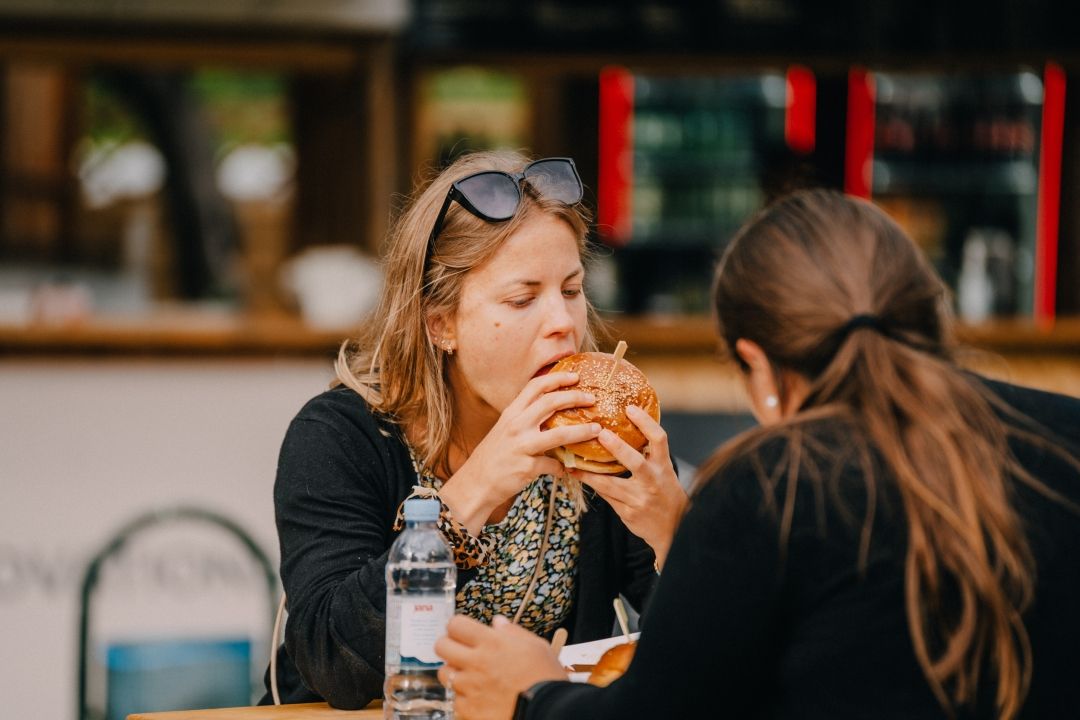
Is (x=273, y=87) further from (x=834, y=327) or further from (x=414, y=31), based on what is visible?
(x=834, y=327)

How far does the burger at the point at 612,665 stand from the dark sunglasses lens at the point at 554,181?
86cm

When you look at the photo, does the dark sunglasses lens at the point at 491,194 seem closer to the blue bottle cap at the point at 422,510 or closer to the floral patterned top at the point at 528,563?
the floral patterned top at the point at 528,563

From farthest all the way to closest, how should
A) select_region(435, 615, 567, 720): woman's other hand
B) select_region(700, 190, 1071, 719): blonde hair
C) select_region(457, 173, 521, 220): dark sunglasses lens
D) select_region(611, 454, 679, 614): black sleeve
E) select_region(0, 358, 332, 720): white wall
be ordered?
select_region(0, 358, 332, 720): white wall < select_region(611, 454, 679, 614): black sleeve < select_region(457, 173, 521, 220): dark sunglasses lens < select_region(435, 615, 567, 720): woman's other hand < select_region(700, 190, 1071, 719): blonde hair

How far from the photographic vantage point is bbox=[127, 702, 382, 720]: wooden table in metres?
2.00

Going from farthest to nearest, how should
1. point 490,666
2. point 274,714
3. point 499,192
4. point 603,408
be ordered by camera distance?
point 499,192 → point 603,408 → point 274,714 → point 490,666

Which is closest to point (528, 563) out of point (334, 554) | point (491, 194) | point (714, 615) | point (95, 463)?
point (334, 554)

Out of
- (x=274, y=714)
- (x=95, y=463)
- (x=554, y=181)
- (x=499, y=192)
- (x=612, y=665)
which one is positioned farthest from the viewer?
(x=95, y=463)

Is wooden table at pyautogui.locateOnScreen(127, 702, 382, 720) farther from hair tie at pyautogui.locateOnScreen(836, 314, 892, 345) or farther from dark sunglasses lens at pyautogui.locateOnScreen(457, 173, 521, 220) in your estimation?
hair tie at pyautogui.locateOnScreen(836, 314, 892, 345)

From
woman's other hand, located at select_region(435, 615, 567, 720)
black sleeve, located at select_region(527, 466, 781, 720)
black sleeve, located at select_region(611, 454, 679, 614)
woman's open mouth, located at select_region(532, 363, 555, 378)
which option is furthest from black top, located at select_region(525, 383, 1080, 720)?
black sleeve, located at select_region(611, 454, 679, 614)

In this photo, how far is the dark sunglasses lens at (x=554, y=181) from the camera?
2.35 m

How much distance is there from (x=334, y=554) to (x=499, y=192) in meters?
0.70

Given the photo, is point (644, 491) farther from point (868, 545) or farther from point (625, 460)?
point (868, 545)

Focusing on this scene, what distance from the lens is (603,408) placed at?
7.09ft

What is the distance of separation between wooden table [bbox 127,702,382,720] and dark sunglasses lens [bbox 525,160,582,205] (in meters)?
0.96
